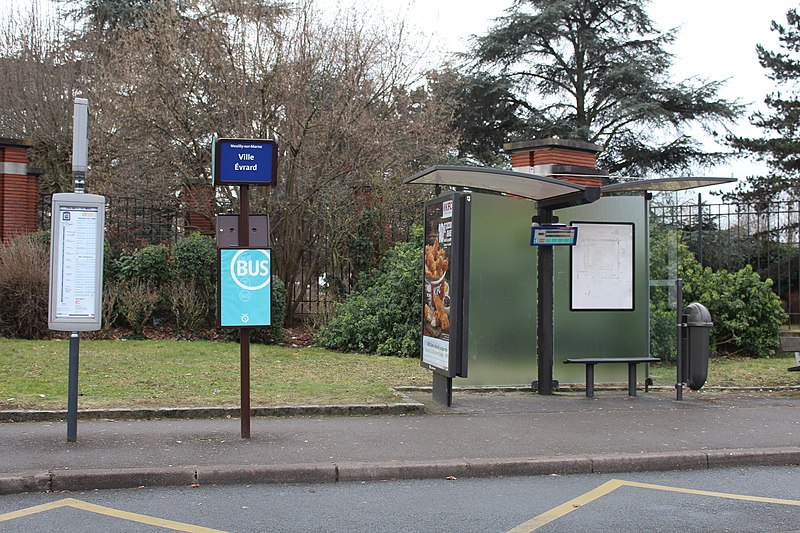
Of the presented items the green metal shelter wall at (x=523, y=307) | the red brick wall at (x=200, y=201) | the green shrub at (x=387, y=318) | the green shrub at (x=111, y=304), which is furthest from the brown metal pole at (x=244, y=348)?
the red brick wall at (x=200, y=201)

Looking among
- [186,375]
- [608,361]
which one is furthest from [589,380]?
[186,375]

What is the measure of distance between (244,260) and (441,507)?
2.89m

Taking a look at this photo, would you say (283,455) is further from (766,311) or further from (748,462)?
(766,311)

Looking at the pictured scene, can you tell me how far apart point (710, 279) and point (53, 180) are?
18532mm

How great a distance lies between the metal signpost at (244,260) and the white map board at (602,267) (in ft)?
15.6

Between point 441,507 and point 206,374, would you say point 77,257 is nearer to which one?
point 441,507

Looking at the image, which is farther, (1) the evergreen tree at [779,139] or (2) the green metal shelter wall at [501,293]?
(1) the evergreen tree at [779,139]

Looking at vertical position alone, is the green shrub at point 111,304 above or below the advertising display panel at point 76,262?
below

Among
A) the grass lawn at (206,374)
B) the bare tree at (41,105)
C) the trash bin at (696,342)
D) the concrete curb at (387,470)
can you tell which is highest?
the bare tree at (41,105)

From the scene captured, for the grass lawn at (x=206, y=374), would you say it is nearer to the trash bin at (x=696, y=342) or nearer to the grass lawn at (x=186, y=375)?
the grass lawn at (x=186, y=375)

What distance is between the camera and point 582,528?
18.5ft

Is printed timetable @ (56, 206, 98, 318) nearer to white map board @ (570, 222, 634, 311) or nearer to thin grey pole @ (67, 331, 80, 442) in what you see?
thin grey pole @ (67, 331, 80, 442)

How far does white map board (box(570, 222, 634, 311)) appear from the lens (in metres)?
→ 11.1

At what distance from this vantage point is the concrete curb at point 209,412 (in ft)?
28.1
